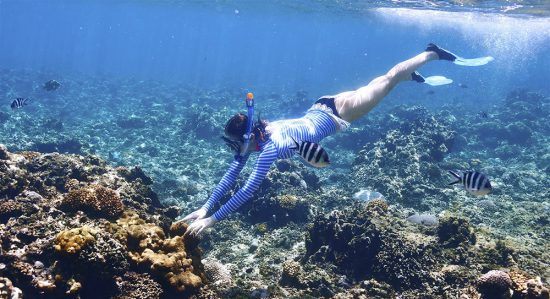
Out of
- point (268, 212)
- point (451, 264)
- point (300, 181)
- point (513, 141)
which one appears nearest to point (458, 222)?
point (451, 264)

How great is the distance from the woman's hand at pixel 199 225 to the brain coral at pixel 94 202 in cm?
153

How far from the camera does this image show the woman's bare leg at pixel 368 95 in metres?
8.05

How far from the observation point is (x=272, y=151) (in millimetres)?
6004

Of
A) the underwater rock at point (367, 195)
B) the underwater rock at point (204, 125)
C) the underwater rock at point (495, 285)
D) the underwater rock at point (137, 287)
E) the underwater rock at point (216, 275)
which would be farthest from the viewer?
the underwater rock at point (204, 125)

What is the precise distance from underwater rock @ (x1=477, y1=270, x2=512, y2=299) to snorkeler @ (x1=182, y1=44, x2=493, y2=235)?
3.64 meters

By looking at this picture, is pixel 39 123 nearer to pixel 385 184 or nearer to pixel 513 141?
pixel 385 184

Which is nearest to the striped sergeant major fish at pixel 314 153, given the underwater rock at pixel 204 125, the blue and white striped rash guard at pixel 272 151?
the blue and white striped rash guard at pixel 272 151

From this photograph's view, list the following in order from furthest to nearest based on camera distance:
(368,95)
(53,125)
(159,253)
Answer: (53,125) → (368,95) → (159,253)

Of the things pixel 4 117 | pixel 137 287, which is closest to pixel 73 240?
pixel 137 287

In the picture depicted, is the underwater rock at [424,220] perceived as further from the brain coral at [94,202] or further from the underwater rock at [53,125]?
the underwater rock at [53,125]

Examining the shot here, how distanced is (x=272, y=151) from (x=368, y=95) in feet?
11.3

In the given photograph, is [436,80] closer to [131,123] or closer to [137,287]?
[137,287]

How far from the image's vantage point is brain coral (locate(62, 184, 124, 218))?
6.18 meters

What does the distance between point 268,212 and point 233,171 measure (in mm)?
5081
